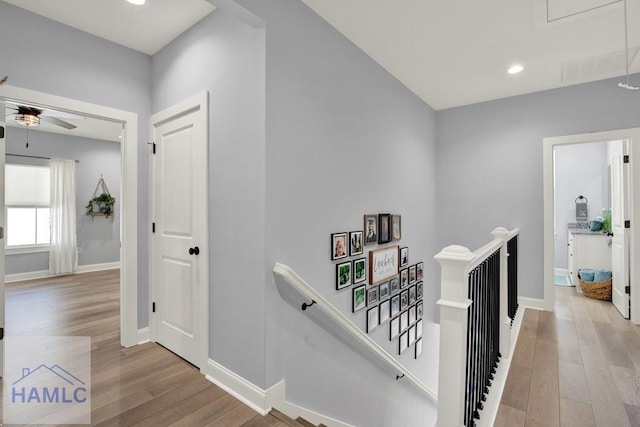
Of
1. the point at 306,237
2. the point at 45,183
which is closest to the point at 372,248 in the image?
the point at 306,237

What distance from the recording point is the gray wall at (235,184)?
189 centimetres

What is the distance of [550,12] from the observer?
7.63 ft

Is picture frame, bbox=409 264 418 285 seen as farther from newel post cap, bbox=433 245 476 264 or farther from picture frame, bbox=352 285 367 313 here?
newel post cap, bbox=433 245 476 264

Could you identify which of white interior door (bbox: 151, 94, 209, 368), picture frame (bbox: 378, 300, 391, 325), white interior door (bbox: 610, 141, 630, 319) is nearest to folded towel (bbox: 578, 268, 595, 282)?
white interior door (bbox: 610, 141, 630, 319)

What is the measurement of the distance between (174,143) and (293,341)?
1847 millimetres

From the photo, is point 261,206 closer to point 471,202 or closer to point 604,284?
point 471,202

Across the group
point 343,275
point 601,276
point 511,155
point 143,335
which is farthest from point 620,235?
point 143,335

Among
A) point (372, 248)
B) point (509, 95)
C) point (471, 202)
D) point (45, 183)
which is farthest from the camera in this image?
point (45, 183)

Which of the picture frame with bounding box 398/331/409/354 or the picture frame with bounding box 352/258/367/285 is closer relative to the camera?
the picture frame with bounding box 352/258/367/285

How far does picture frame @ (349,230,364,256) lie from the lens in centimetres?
268

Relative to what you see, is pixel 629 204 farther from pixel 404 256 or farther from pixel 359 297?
pixel 359 297

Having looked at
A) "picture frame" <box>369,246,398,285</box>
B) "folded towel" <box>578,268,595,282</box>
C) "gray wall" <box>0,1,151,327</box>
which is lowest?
"folded towel" <box>578,268,595,282</box>

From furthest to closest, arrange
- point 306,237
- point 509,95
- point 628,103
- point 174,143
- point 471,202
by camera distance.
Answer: point 471,202 → point 509,95 → point 628,103 → point 174,143 → point 306,237

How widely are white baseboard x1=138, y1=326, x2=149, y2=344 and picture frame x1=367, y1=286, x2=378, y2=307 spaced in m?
2.04
